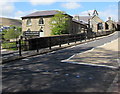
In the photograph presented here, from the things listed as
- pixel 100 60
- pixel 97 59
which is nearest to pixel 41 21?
pixel 97 59

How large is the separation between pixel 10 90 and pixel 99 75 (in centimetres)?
337

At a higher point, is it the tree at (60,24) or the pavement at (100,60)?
the tree at (60,24)

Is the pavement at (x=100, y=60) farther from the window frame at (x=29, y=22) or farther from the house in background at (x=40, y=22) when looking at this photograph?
the window frame at (x=29, y=22)

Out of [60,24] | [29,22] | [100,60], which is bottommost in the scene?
[100,60]

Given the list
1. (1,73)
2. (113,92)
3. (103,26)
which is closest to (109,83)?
(113,92)

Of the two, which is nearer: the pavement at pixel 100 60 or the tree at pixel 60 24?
the pavement at pixel 100 60

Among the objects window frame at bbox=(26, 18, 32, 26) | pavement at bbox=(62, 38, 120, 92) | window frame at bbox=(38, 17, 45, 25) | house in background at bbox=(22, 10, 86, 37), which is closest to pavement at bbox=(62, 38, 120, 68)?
pavement at bbox=(62, 38, 120, 92)

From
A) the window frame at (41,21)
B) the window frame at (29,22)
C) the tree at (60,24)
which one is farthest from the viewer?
the window frame at (29,22)

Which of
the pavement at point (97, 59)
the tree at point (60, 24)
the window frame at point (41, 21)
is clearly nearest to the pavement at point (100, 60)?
the pavement at point (97, 59)

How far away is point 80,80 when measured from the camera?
18.4 feet

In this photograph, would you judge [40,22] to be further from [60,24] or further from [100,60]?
[100,60]

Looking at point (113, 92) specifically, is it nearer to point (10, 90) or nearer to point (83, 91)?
point (83, 91)

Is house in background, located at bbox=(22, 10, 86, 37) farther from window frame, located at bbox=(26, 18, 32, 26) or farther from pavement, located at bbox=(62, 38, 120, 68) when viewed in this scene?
pavement, located at bbox=(62, 38, 120, 68)

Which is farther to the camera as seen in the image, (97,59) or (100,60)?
(97,59)
